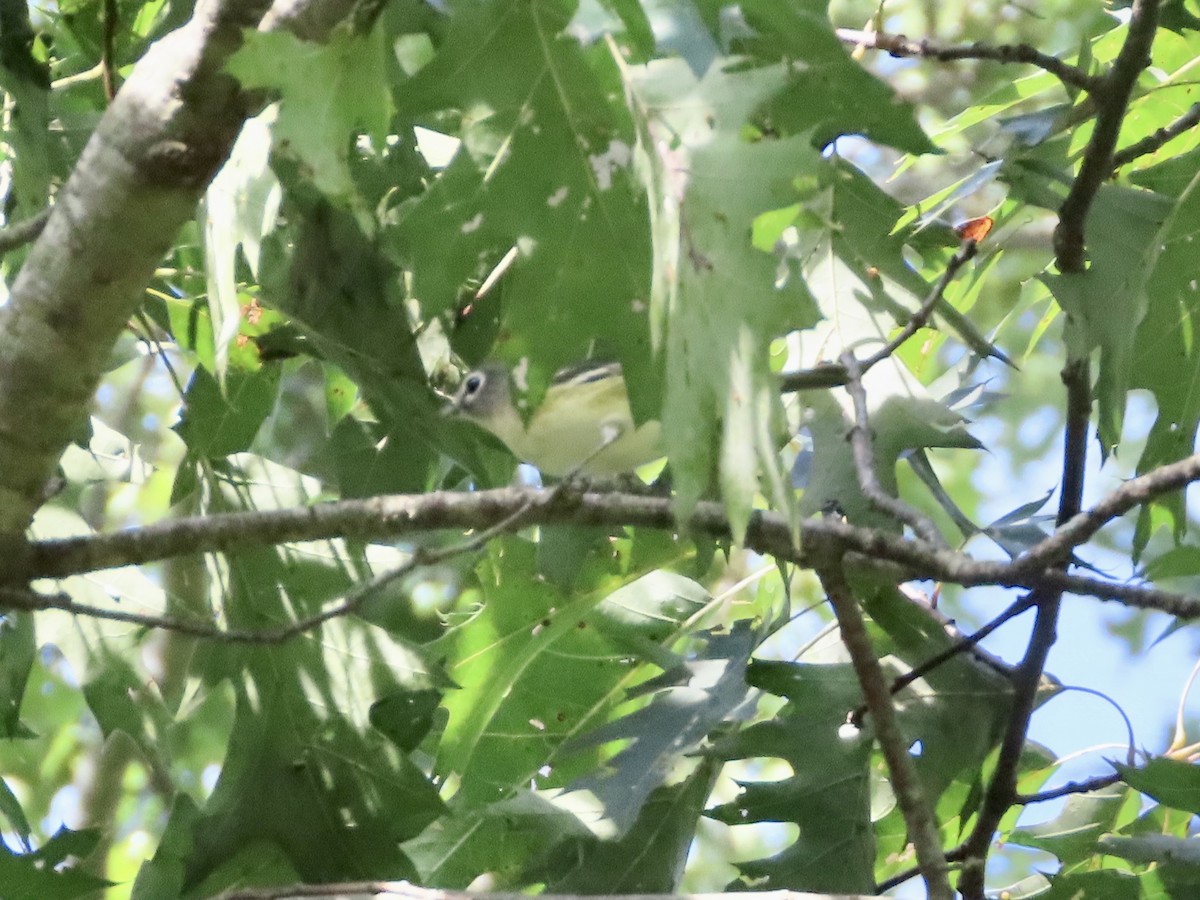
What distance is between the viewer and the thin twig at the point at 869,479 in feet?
4.82

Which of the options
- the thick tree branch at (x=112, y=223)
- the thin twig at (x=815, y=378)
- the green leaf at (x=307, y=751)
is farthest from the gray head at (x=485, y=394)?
the thick tree branch at (x=112, y=223)

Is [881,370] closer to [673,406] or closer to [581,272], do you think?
[581,272]

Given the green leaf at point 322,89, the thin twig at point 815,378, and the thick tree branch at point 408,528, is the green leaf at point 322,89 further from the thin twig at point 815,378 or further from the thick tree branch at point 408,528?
the thin twig at point 815,378

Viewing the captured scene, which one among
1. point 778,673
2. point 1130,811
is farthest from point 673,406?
point 1130,811

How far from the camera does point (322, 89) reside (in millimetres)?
1144

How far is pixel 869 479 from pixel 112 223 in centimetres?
88

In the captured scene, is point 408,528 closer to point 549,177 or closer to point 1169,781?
point 549,177

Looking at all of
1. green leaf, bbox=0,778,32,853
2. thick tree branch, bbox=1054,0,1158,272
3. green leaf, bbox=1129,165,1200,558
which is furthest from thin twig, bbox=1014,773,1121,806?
green leaf, bbox=0,778,32,853

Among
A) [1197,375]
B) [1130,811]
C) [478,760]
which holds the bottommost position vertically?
[1130,811]

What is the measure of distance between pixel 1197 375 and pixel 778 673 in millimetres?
760

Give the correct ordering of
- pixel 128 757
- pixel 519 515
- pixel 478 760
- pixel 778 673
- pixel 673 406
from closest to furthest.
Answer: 1. pixel 673 406
2. pixel 519 515
3. pixel 778 673
4. pixel 478 760
5. pixel 128 757

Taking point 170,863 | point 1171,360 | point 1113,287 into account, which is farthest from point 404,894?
point 1171,360

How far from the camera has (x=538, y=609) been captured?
2.12 m

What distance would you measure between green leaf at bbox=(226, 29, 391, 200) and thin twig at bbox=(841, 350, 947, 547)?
2.28 feet
